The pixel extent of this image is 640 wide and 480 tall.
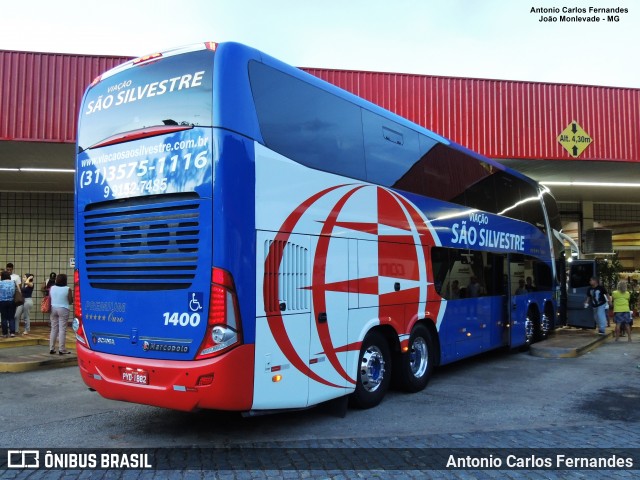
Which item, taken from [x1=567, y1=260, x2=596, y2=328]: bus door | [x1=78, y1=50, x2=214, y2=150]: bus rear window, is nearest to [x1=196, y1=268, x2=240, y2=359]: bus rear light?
[x1=78, y1=50, x2=214, y2=150]: bus rear window

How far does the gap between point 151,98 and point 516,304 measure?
8536 millimetres

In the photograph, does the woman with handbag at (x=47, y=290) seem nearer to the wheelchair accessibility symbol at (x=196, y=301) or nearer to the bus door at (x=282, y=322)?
the wheelchair accessibility symbol at (x=196, y=301)

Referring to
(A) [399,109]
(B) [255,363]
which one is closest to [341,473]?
(B) [255,363]

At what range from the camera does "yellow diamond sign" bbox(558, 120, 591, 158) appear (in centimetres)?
1400

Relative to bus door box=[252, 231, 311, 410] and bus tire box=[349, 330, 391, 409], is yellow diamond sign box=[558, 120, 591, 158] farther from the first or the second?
bus door box=[252, 231, 311, 410]

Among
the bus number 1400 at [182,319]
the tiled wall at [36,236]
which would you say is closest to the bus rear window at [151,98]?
the bus number 1400 at [182,319]

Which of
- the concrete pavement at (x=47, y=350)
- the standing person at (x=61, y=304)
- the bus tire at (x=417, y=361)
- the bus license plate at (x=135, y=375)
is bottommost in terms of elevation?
the concrete pavement at (x=47, y=350)

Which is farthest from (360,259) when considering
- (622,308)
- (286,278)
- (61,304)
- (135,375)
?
(622,308)

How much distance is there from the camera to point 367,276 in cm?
679

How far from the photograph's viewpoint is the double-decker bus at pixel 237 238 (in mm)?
4984

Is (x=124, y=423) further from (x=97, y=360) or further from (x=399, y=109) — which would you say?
(x=399, y=109)

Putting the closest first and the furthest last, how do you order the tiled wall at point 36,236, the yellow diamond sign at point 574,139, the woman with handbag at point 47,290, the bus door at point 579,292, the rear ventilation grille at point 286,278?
1. the rear ventilation grille at point 286,278
2. the woman with handbag at point 47,290
3. the yellow diamond sign at point 574,139
4. the bus door at point 579,292
5. the tiled wall at point 36,236

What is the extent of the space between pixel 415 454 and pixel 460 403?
2436 millimetres

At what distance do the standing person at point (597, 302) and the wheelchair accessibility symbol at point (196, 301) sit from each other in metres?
13.0
